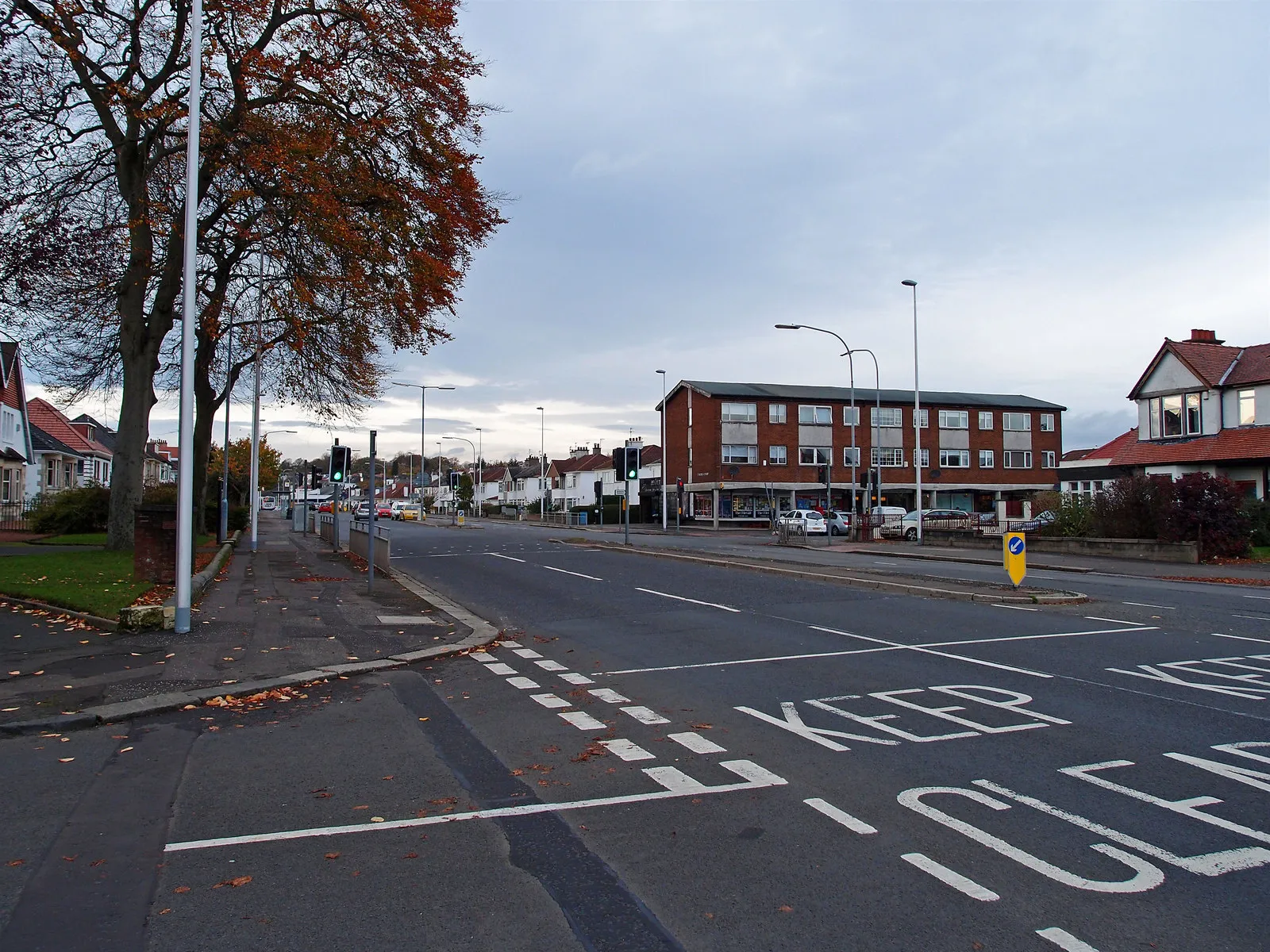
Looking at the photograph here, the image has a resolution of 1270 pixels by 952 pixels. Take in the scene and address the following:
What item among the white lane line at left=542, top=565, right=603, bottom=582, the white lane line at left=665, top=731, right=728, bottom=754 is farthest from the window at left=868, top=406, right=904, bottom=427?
the white lane line at left=665, top=731, right=728, bottom=754

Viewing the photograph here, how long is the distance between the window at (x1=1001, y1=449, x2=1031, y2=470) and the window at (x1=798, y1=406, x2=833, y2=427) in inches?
620

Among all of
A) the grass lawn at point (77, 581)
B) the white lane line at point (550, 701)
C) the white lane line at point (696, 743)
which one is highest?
the grass lawn at point (77, 581)

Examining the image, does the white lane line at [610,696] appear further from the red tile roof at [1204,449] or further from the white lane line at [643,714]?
the red tile roof at [1204,449]

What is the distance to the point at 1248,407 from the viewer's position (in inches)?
1401

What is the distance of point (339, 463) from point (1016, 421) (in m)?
65.3

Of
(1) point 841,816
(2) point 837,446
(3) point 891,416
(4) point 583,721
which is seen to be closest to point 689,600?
(4) point 583,721

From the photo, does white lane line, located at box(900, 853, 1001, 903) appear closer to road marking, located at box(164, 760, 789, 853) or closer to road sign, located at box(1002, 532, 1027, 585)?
road marking, located at box(164, 760, 789, 853)

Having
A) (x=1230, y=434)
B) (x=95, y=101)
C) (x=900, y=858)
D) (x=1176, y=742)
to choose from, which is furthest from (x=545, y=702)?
(x=1230, y=434)

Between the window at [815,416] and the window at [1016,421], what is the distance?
15.3 meters

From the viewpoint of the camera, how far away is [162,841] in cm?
486

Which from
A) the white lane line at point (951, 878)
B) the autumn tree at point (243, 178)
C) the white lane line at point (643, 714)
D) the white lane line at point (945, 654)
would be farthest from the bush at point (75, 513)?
Answer: the white lane line at point (951, 878)

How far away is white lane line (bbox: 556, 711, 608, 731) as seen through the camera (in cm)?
728

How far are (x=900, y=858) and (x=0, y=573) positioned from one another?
1790 centimetres

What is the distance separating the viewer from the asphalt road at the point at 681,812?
3896 mm
